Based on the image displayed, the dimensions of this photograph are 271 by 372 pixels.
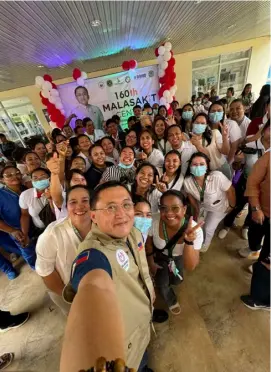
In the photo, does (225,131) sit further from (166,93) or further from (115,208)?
(166,93)

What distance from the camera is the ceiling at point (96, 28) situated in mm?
2525

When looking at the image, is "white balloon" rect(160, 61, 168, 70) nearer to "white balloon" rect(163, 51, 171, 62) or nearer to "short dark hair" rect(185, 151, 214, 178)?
"white balloon" rect(163, 51, 171, 62)

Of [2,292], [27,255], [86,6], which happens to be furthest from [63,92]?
[2,292]

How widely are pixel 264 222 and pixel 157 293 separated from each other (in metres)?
1.43

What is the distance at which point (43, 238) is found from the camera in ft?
4.02

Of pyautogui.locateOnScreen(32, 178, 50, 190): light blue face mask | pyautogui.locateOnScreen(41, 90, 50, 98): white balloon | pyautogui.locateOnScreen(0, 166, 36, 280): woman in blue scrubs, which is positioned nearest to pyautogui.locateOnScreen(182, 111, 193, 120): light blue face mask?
pyautogui.locateOnScreen(32, 178, 50, 190): light blue face mask

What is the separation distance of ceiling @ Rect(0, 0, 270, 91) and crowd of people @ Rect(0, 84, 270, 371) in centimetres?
185

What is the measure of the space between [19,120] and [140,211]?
866 centimetres

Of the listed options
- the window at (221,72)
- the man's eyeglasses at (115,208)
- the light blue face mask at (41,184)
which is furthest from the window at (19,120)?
the man's eyeglasses at (115,208)

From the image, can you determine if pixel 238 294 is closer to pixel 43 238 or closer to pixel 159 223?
pixel 159 223

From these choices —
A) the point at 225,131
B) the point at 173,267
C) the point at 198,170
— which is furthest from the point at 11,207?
the point at 225,131

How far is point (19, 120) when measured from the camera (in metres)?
7.67

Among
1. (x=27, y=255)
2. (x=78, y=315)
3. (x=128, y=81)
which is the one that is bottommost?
(x=27, y=255)

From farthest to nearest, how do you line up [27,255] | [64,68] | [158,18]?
[64,68] < [158,18] < [27,255]
